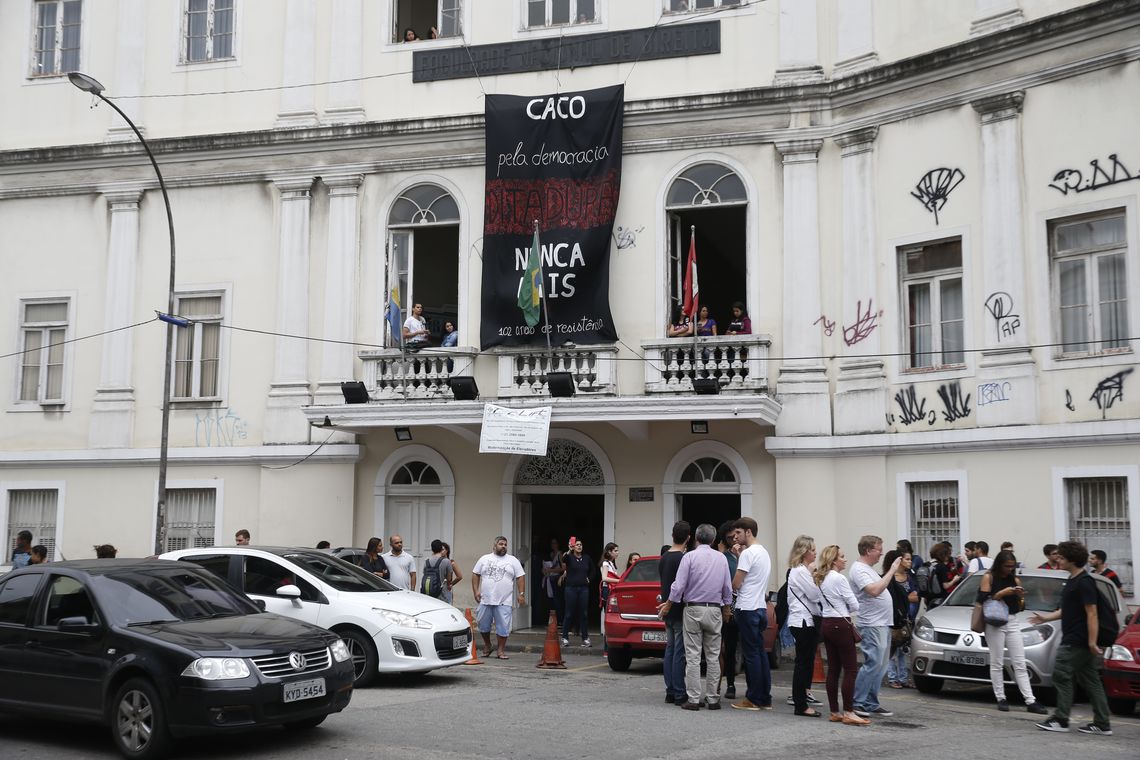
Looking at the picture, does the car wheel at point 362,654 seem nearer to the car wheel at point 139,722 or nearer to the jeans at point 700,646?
the jeans at point 700,646

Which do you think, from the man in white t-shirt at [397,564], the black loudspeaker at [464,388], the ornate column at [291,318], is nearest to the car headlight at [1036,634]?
the man in white t-shirt at [397,564]

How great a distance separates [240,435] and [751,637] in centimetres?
1258

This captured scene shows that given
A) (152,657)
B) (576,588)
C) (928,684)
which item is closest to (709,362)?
(576,588)

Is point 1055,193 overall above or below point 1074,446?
above

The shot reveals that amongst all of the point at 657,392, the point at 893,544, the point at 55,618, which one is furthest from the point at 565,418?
the point at 55,618

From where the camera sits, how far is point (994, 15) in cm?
1797

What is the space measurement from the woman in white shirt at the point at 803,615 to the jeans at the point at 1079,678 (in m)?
2.27

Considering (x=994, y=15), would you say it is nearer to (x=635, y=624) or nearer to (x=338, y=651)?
(x=635, y=624)

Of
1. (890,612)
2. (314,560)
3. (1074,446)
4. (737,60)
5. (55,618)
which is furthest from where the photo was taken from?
(737,60)

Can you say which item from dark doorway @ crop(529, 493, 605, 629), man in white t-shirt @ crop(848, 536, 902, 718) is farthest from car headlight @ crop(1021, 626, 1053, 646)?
dark doorway @ crop(529, 493, 605, 629)

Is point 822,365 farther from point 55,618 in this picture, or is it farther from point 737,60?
point 55,618

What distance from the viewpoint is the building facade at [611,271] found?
680 inches

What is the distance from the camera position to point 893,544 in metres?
18.6

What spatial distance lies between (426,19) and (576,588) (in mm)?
11371
